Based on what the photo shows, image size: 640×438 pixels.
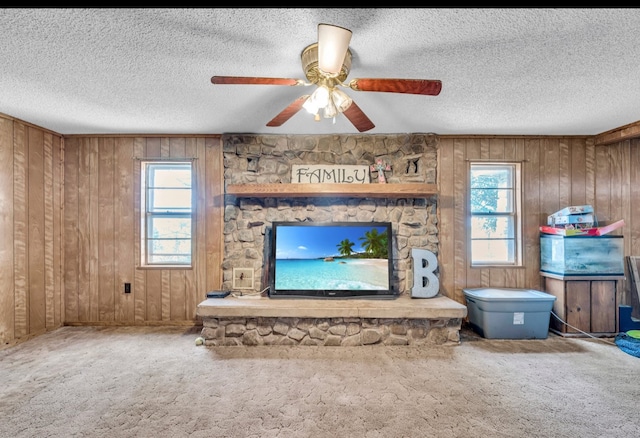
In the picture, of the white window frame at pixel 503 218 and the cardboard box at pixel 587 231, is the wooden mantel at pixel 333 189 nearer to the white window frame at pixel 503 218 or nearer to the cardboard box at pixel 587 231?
the white window frame at pixel 503 218

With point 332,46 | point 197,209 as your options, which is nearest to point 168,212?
point 197,209

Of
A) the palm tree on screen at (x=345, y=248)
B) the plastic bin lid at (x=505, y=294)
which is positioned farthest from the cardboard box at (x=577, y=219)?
the palm tree on screen at (x=345, y=248)

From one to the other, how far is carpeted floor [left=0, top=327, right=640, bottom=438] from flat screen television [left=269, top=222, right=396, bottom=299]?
60 cm

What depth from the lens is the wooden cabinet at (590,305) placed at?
127 inches

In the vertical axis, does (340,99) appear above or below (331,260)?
above

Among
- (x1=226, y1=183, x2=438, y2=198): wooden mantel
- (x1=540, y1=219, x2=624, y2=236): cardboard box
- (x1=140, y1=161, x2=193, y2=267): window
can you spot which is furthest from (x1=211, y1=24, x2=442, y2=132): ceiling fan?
(x1=540, y1=219, x2=624, y2=236): cardboard box

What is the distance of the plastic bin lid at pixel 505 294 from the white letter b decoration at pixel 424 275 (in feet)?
1.38

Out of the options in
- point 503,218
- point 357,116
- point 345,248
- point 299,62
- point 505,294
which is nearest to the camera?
point 299,62

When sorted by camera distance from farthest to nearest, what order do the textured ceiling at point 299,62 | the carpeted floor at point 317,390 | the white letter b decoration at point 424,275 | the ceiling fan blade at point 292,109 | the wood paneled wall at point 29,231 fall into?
the white letter b decoration at point 424,275 → the wood paneled wall at point 29,231 → the ceiling fan blade at point 292,109 → the carpeted floor at point 317,390 → the textured ceiling at point 299,62

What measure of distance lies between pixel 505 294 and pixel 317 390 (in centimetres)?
229

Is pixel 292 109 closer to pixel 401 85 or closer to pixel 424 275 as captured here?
pixel 401 85

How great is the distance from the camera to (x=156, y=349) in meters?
2.92

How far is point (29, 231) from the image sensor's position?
10.6 feet

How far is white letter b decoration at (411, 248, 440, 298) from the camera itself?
325cm
